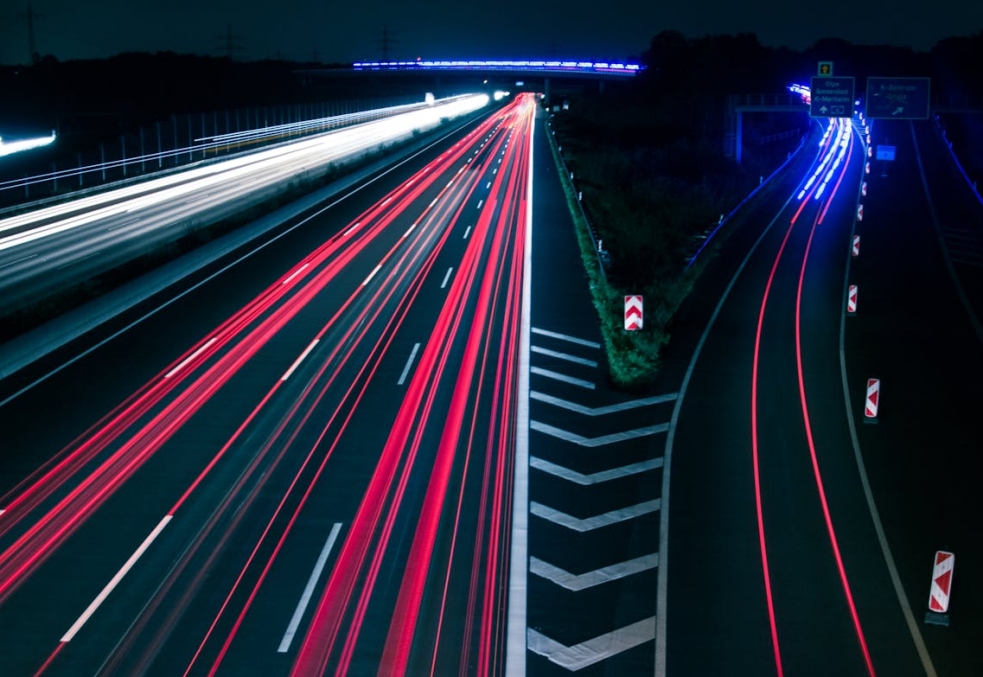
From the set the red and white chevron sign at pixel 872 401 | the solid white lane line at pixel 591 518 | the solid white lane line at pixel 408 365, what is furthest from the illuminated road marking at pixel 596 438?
the red and white chevron sign at pixel 872 401

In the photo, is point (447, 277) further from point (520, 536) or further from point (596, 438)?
point (520, 536)

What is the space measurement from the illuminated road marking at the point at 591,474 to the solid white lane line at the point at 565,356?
530cm

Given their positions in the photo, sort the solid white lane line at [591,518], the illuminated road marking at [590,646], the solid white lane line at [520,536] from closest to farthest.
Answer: the illuminated road marking at [590,646] → the solid white lane line at [520,536] → the solid white lane line at [591,518]

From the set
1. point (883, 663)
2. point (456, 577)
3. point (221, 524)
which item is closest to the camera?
point (883, 663)

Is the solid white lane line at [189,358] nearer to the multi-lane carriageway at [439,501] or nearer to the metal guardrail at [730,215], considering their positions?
the multi-lane carriageway at [439,501]

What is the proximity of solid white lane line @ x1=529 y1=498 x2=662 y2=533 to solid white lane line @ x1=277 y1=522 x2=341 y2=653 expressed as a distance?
256cm

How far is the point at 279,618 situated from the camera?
35.8ft

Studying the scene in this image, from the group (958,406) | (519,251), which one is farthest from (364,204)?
(958,406)

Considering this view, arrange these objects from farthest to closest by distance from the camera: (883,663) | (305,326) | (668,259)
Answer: (668,259) < (305,326) < (883,663)

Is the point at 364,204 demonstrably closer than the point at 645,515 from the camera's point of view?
No

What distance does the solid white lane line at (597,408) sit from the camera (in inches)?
719

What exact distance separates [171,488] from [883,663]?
9035 mm

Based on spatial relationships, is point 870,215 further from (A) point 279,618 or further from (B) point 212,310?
(A) point 279,618

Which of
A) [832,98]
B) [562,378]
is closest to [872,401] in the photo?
[562,378]
